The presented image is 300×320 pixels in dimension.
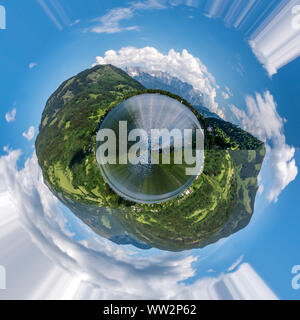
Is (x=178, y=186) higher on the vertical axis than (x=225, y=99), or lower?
lower

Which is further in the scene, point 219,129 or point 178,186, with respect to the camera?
point 219,129

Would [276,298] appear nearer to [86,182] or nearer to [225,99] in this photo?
[225,99]

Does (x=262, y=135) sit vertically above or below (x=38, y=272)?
above

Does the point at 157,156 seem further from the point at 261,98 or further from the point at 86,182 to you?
the point at 261,98

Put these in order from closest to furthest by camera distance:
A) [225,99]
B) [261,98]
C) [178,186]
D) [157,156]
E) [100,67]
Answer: [157,156] → [178,186] → [261,98] → [225,99] → [100,67]

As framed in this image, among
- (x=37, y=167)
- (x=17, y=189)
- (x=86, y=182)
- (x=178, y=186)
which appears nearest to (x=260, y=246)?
(x=178, y=186)

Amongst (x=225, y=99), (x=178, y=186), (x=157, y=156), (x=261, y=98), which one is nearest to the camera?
(x=157, y=156)

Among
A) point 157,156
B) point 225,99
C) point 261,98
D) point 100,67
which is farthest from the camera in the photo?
point 100,67
